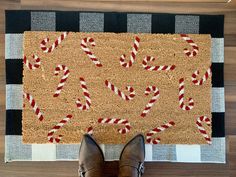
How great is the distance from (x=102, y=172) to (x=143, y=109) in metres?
0.28

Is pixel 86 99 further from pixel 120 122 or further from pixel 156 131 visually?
pixel 156 131

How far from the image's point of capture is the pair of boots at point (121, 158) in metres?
1.20

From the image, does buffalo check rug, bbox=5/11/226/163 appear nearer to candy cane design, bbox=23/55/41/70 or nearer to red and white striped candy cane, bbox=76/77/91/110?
candy cane design, bbox=23/55/41/70

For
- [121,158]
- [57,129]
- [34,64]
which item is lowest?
[121,158]

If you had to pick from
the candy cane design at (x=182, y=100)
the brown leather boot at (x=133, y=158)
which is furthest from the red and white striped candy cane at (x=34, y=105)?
the candy cane design at (x=182, y=100)

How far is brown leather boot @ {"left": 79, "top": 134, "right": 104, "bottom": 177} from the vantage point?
1.20 m

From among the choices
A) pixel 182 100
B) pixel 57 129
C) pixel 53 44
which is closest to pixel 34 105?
pixel 57 129

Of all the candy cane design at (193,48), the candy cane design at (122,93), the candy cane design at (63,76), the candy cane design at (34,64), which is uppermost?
the candy cane design at (193,48)

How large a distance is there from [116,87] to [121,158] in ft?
0.88

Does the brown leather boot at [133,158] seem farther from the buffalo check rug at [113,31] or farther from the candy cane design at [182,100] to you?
the candy cane design at [182,100]

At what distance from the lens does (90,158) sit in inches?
47.8

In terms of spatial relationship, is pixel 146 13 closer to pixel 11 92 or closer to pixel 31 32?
pixel 31 32

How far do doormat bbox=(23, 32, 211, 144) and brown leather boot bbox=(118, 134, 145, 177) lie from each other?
5cm

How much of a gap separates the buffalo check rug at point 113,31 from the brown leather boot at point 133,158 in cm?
5
